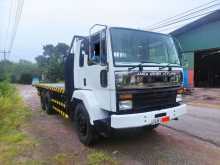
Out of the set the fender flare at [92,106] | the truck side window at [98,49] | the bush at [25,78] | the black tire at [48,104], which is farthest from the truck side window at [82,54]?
the bush at [25,78]

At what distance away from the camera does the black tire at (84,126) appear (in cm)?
448

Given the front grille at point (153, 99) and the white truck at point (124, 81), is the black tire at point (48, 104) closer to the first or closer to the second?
the white truck at point (124, 81)

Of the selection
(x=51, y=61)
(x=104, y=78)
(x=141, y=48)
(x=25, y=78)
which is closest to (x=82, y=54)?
(x=104, y=78)

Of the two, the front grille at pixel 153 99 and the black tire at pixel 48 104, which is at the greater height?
the front grille at pixel 153 99

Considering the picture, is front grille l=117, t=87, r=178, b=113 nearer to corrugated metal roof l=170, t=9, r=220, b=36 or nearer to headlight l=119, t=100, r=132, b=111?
headlight l=119, t=100, r=132, b=111

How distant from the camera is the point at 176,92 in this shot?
4.59 metres

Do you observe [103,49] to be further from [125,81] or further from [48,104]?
[48,104]

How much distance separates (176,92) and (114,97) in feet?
5.19

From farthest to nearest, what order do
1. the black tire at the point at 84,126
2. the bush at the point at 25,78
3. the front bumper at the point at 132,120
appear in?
the bush at the point at 25,78 → the black tire at the point at 84,126 → the front bumper at the point at 132,120

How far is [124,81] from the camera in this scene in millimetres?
3738

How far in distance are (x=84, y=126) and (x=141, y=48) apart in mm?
2080

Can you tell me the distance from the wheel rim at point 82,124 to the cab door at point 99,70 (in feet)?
2.18

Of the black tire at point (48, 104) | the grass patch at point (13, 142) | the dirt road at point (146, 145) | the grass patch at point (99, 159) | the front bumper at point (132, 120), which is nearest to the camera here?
the front bumper at point (132, 120)

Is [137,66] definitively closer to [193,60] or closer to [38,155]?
[38,155]
